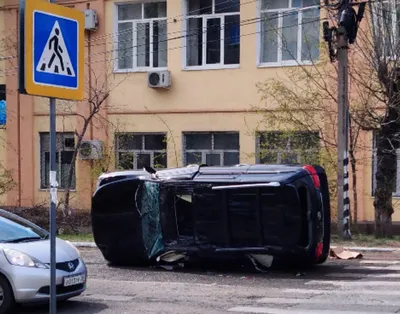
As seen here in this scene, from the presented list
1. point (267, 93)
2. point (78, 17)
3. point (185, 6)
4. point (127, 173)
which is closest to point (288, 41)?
point (267, 93)

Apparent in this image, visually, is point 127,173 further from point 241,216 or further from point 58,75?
point 58,75

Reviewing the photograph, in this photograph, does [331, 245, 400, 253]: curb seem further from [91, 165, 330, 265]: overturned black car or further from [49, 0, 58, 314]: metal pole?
[49, 0, 58, 314]: metal pole

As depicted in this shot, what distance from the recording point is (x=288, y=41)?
23.0 metres

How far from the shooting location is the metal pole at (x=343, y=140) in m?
17.5

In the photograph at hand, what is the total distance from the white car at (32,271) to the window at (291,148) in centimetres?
1053

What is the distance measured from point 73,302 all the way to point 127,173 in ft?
12.2

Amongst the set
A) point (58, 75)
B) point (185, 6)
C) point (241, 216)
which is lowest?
point (241, 216)

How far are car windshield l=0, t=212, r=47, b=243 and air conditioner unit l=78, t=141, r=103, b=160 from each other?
13.3 meters

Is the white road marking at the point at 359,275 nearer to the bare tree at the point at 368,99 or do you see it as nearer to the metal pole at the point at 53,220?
the bare tree at the point at 368,99

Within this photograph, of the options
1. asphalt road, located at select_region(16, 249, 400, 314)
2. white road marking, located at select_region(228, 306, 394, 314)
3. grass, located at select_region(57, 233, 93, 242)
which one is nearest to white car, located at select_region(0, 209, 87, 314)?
asphalt road, located at select_region(16, 249, 400, 314)

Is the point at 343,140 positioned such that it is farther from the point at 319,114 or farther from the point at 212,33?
the point at 212,33

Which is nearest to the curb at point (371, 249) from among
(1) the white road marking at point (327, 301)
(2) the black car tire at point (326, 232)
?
(2) the black car tire at point (326, 232)

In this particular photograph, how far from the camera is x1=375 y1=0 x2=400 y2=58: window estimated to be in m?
18.2

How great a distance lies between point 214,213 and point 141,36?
42.6 feet
